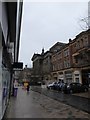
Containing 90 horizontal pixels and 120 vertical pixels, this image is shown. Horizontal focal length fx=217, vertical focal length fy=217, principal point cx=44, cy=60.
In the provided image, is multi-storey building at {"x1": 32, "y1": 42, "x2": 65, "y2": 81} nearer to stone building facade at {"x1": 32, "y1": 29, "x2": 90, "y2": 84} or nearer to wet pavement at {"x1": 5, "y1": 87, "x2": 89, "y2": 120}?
stone building facade at {"x1": 32, "y1": 29, "x2": 90, "y2": 84}

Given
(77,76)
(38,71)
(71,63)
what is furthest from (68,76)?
(38,71)

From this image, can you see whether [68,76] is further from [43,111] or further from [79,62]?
[43,111]

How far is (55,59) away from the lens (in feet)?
221

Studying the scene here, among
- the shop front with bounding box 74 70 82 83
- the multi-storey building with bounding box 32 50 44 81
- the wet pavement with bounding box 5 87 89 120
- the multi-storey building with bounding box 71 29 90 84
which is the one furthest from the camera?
the multi-storey building with bounding box 32 50 44 81

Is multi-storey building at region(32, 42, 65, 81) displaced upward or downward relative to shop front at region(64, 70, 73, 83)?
upward

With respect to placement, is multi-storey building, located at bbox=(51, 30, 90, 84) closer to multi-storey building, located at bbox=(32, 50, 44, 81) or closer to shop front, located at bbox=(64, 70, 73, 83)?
shop front, located at bbox=(64, 70, 73, 83)

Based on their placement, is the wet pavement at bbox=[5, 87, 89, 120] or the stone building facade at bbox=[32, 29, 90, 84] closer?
the wet pavement at bbox=[5, 87, 89, 120]

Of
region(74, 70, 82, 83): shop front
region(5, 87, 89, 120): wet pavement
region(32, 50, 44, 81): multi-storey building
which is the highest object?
region(32, 50, 44, 81): multi-storey building

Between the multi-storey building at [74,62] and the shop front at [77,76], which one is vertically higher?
the multi-storey building at [74,62]

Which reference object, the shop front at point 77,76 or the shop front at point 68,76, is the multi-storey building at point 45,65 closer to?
the shop front at point 68,76

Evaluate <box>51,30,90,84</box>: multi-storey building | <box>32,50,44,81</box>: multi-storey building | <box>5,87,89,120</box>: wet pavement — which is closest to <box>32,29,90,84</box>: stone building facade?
<box>51,30,90,84</box>: multi-storey building

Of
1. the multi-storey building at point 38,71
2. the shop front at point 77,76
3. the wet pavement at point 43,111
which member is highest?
the multi-storey building at point 38,71

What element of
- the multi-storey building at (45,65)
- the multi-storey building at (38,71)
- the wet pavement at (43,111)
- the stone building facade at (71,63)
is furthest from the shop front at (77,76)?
the wet pavement at (43,111)

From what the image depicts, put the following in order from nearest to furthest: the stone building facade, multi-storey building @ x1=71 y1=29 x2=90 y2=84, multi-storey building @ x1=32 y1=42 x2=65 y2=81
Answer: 1. the stone building facade
2. multi-storey building @ x1=71 y1=29 x2=90 y2=84
3. multi-storey building @ x1=32 y1=42 x2=65 y2=81
